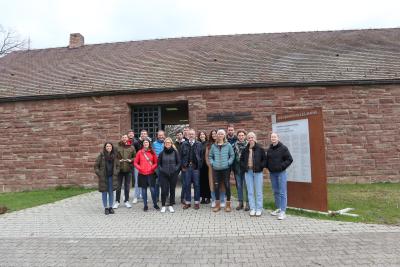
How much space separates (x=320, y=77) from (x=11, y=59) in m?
14.9

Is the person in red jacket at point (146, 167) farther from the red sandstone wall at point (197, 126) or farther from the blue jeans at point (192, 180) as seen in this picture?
the red sandstone wall at point (197, 126)

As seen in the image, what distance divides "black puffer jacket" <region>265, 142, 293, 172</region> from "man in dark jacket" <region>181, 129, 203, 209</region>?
68.1 inches

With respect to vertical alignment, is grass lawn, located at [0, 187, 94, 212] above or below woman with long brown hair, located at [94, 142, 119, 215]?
below

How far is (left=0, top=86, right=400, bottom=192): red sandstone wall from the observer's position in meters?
12.3

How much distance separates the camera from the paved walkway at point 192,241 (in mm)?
4535

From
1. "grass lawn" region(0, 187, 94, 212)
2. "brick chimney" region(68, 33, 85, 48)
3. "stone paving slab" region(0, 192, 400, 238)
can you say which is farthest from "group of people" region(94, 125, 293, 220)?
"brick chimney" region(68, 33, 85, 48)

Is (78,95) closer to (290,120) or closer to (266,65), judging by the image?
(266,65)

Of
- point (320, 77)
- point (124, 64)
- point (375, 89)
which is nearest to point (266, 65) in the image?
point (320, 77)

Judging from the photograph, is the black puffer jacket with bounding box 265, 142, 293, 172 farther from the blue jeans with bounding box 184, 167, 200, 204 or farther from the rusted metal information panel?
the blue jeans with bounding box 184, 167, 200, 204

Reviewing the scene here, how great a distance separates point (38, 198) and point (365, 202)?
29.9 ft

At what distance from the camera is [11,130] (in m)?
13.4

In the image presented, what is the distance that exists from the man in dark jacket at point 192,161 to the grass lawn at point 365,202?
5.51 ft

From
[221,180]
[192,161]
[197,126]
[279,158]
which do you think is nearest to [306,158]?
[279,158]

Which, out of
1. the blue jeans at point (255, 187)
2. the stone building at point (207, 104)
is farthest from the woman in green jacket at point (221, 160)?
the stone building at point (207, 104)
